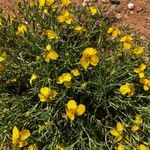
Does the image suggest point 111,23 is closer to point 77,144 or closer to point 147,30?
point 147,30

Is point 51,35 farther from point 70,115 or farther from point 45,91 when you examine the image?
point 70,115

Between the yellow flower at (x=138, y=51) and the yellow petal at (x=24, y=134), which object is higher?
the yellow flower at (x=138, y=51)

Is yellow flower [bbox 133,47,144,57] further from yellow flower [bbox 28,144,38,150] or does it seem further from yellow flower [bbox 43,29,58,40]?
yellow flower [bbox 28,144,38,150]

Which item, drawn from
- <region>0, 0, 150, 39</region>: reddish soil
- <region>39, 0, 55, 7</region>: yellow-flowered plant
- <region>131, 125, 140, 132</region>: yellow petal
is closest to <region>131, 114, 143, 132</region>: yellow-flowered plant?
<region>131, 125, 140, 132</region>: yellow petal

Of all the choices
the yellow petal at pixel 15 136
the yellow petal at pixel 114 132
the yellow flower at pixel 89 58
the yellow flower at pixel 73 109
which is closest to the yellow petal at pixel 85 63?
the yellow flower at pixel 89 58

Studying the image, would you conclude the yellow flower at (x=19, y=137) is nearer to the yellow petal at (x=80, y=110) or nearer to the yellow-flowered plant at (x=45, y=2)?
the yellow petal at (x=80, y=110)

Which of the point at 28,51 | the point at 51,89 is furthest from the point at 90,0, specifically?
the point at 51,89

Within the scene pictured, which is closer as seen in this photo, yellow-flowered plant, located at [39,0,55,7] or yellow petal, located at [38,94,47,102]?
yellow petal, located at [38,94,47,102]

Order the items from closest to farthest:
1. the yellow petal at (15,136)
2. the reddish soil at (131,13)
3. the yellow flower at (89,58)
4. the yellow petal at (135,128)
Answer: the yellow petal at (15,136)
the yellow flower at (89,58)
the yellow petal at (135,128)
the reddish soil at (131,13)
